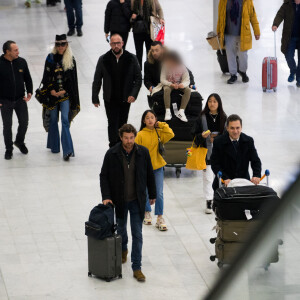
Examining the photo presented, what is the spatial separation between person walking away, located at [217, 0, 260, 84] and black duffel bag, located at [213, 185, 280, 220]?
28.3ft

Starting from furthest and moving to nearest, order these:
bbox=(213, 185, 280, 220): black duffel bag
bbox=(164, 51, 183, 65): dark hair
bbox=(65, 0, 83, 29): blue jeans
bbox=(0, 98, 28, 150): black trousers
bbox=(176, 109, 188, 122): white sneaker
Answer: bbox=(65, 0, 83, 29): blue jeans, bbox=(164, 51, 183, 65): dark hair, bbox=(0, 98, 28, 150): black trousers, bbox=(176, 109, 188, 122): white sneaker, bbox=(213, 185, 280, 220): black duffel bag

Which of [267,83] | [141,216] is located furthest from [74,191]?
[267,83]

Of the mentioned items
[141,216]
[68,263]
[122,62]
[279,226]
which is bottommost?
[68,263]

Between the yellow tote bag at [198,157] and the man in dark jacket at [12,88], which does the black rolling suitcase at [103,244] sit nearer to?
the yellow tote bag at [198,157]

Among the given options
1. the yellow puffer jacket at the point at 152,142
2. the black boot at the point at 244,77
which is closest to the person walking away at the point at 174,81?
the yellow puffer jacket at the point at 152,142

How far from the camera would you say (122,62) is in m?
11.8

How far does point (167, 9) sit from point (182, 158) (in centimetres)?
1336

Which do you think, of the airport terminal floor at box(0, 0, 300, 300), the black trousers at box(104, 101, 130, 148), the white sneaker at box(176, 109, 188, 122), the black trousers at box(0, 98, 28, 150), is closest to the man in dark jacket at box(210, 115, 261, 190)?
the airport terminal floor at box(0, 0, 300, 300)

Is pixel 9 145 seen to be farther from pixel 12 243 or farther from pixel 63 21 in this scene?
pixel 63 21

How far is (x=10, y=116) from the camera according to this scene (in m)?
12.1

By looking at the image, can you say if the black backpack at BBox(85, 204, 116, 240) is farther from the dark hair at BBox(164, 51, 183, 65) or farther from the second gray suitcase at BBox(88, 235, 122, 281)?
the dark hair at BBox(164, 51, 183, 65)

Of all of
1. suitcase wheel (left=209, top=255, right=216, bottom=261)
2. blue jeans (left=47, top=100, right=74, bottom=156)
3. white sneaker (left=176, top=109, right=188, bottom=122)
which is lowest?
suitcase wheel (left=209, top=255, right=216, bottom=261)

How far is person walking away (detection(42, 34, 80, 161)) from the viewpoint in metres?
11.7

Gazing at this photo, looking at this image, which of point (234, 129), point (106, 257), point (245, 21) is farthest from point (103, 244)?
point (245, 21)
